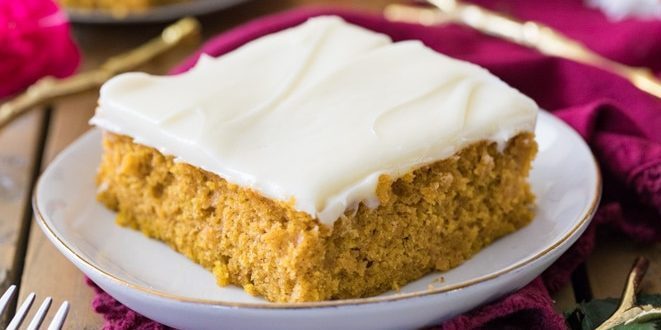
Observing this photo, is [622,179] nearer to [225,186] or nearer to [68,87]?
[225,186]

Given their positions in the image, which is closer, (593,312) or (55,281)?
(593,312)

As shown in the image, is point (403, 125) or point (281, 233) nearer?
point (281, 233)

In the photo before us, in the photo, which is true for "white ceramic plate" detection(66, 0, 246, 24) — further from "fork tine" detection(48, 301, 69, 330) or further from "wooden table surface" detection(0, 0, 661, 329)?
"fork tine" detection(48, 301, 69, 330)

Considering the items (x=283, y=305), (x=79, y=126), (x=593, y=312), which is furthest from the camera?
(x=79, y=126)

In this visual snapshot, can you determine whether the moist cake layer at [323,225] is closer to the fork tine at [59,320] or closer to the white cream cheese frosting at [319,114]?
the white cream cheese frosting at [319,114]

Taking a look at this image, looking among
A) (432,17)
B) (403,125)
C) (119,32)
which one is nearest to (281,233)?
(403,125)

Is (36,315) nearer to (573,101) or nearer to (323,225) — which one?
(323,225)

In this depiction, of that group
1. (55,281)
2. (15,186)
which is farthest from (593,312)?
(15,186)
